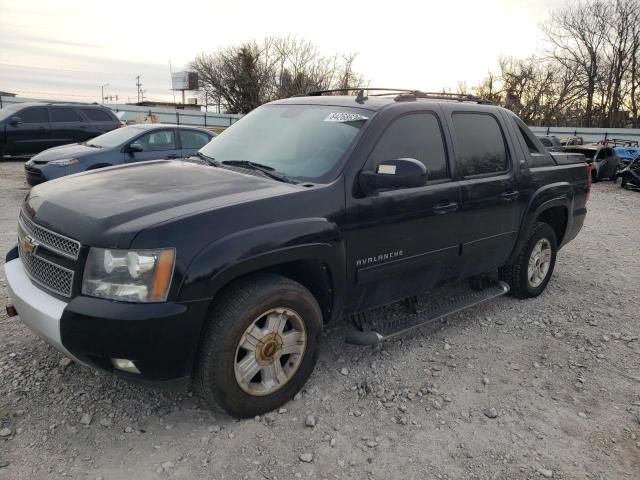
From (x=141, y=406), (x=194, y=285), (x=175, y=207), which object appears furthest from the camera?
(x=141, y=406)

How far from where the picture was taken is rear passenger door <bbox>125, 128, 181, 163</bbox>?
8.87m

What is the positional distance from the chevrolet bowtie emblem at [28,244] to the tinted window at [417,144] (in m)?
2.05

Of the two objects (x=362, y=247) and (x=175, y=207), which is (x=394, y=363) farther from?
(x=175, y=207)

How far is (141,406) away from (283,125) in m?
2.10

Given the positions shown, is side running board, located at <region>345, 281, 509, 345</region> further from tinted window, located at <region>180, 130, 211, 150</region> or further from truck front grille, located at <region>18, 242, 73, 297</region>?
tinted window, located at <region>180, 130, 211, 150</region>

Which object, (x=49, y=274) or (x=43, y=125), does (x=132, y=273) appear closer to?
(x=49, y=274)

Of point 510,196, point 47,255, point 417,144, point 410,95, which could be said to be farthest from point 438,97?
point 47,255

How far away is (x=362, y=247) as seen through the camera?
124 inches

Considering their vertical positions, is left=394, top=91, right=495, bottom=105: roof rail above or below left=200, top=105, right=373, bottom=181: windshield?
above

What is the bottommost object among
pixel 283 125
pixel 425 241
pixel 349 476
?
pixel 349 476

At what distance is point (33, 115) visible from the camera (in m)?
12.9

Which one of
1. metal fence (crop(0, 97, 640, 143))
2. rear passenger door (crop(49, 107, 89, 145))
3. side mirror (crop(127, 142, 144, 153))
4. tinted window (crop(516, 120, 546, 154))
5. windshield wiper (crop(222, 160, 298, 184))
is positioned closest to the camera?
windshield wiper (crop(222, 160, 298, 184))

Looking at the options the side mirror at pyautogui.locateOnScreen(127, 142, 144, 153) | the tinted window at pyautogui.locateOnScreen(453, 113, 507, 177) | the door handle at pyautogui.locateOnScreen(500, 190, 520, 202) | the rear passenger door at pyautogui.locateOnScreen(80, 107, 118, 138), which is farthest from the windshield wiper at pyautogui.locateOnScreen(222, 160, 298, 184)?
the rear passenger door at pyautogui.locateOnScreen(80, 107, 118, 138)

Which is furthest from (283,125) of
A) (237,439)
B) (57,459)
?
(57,459)
